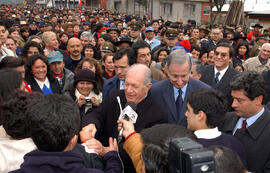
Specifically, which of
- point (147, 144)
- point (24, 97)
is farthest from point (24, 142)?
point (147, 144)

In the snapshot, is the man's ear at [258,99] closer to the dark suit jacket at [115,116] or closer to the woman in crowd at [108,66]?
the dark suit jacket at [115,116]

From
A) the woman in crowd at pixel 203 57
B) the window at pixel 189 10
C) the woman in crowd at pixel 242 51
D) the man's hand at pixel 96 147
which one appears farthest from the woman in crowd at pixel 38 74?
the window at pixel 189 10

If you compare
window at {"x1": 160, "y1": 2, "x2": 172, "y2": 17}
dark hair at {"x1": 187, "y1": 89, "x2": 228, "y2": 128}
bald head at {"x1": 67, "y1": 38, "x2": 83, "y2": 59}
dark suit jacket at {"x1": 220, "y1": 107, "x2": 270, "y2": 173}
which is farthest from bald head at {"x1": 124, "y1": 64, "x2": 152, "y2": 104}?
window at {"x1": 160, "y1": 2, "x2": 172, "y2": 17}

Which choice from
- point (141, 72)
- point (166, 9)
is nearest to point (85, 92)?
point (141, 72)

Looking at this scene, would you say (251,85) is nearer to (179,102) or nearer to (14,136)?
(179,102)

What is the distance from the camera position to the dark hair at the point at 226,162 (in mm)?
1470

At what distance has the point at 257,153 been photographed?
7.87ft

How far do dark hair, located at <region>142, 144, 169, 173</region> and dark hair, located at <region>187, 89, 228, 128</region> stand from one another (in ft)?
2.83

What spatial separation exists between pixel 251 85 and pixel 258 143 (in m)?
0.61

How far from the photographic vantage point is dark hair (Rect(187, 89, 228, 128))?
2193mm

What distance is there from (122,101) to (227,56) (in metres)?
2.56

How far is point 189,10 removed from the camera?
3584cm

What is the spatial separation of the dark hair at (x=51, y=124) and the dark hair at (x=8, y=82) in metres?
1.25

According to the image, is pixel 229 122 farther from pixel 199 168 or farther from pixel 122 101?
pixel 199 168
